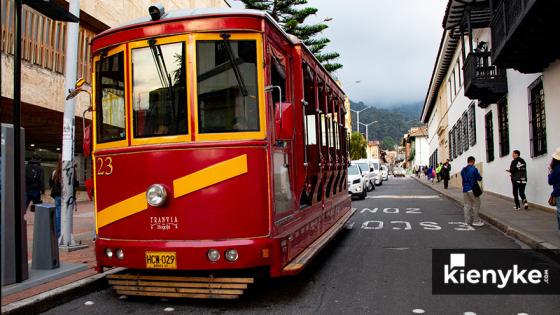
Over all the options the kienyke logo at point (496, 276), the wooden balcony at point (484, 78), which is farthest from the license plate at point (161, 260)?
the wooden balcony at point (484, 78)

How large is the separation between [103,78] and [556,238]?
26.3 feet

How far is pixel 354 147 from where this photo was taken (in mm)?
68438

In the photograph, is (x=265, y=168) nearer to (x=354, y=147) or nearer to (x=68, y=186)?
(x=68, y=186)

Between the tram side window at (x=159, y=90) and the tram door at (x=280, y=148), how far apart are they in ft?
3.16

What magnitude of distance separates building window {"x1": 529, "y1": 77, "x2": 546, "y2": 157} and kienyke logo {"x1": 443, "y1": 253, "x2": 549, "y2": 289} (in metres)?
7.78

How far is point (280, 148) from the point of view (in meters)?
5.63

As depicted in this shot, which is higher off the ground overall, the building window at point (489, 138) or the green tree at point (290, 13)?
the green tree at point (290, 13)

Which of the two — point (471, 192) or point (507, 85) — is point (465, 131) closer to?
point (507, 85)

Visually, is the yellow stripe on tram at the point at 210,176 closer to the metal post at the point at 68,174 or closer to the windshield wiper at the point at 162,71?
the windshield wiper at the point at 162,71

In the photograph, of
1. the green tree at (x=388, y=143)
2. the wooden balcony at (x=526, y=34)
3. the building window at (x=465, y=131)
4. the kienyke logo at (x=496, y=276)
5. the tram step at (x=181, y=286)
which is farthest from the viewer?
the green tree at (x=388, y=143)

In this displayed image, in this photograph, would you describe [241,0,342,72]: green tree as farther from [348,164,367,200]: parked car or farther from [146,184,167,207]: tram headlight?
[146,184,167,207]: tram headlight

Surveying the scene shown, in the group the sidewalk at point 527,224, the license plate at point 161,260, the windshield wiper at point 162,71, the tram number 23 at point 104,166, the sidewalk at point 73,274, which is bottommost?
the sidewalk at point 527,224

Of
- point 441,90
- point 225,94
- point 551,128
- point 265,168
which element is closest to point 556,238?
point 551,128

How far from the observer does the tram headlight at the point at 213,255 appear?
4.93m
